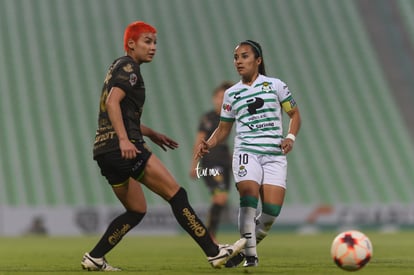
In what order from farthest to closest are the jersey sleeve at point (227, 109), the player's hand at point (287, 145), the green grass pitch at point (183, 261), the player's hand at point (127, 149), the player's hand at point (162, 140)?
the jersey sleeve at point (227, 109) < the player's hand at point (287, 145) < the player's hand at point (162, 140) < the green grass pitch at point (183, 261) < the player's hand at point (127, 149)

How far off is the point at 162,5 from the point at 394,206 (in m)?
10.5

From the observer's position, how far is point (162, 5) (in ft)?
89.8

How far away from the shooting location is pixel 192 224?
26.0ft

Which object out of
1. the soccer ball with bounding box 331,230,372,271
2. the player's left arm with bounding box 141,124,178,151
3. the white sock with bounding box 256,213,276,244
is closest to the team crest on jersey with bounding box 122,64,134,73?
the player's left arm with bounding box 141,124,178,151

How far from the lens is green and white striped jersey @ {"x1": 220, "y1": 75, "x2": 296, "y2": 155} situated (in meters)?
8.70

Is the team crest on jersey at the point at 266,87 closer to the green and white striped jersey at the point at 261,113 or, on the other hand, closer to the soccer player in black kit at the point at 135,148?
the green and white striped jersey at the point at 261,113

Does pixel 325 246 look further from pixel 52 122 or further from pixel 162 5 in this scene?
pixel 162 5

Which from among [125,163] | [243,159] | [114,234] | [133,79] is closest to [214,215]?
[243,159]

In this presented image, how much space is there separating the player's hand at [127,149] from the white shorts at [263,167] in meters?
1.40

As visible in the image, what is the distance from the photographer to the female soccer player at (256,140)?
8.65 m

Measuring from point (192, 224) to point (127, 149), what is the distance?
0.85m

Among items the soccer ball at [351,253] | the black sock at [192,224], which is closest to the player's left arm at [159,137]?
the black sock at [192,224]

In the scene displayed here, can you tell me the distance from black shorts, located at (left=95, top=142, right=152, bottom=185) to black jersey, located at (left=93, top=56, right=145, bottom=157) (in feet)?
0.16

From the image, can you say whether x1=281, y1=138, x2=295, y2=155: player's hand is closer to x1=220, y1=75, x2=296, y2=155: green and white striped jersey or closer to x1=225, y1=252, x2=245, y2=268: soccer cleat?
x1=220, y1=75, x2=296, y2=155: green and white striped jersey
